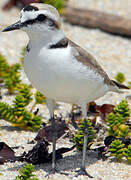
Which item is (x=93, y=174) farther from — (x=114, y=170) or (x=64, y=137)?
(x=64, y=137)

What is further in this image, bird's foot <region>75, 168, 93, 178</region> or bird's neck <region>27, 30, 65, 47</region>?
bird's foot <region>75, 168, 93, 178</region>

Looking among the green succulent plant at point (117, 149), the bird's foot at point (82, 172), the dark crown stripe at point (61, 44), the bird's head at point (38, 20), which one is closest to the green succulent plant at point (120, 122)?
the green succulent plant at point (117, 149)

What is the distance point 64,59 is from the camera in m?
3.50

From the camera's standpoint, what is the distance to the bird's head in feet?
11.3

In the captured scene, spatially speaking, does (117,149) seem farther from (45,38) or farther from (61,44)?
(45,38)

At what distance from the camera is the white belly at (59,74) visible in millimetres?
3490

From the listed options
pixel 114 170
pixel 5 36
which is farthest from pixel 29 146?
pixel 5 36

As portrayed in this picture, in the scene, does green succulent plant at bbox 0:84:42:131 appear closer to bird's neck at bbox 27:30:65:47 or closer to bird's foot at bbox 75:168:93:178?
bird's foot at bbox 75:168:93:178

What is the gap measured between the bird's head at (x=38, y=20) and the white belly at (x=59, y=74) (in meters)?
0.19

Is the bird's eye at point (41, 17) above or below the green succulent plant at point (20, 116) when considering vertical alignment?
above

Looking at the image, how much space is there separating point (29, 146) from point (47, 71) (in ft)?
4.08

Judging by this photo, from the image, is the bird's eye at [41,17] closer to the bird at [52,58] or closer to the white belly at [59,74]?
the bird at [52,58]

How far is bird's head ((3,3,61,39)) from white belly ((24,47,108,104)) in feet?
0.62

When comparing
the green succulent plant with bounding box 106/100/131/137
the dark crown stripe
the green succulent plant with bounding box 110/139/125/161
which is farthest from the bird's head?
the green succulent plant with bounding box 106/100/131/137
